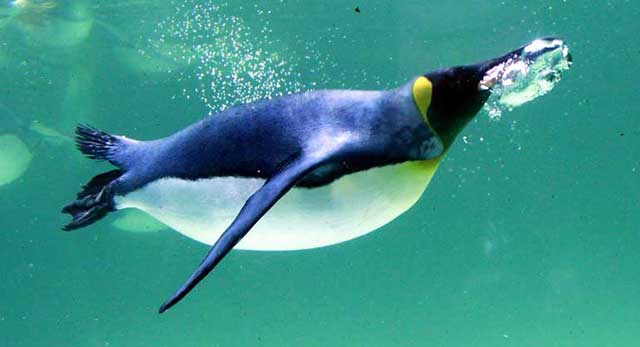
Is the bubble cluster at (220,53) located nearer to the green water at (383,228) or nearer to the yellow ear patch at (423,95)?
the green water at (383,228)

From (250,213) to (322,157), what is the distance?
269 mm

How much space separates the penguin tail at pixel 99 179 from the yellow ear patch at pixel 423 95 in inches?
46.0

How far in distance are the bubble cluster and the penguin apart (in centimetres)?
521

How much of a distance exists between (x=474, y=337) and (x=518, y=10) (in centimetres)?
407

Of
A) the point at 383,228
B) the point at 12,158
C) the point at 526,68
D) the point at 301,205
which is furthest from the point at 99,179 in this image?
the point at 12,158

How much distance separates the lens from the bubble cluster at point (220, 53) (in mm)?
7309

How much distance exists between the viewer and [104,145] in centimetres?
253

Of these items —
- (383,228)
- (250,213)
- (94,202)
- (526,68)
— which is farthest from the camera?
(383,228)

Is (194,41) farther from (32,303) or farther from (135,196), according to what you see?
(135,196)

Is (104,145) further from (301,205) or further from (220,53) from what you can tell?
(220,53)

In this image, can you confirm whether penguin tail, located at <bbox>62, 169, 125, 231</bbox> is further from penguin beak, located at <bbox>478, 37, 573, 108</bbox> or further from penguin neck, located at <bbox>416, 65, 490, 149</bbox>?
penguin beak, located at <bbox>478, 37, 573, 108</bbox>

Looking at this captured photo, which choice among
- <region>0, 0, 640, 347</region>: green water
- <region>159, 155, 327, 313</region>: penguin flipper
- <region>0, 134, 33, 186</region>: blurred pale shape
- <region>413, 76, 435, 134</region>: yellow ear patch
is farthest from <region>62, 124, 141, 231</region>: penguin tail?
<region>0, 134, 33, 186</region>: blurred pale shape

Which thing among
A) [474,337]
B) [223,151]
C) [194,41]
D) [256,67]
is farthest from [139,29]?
[223,151]

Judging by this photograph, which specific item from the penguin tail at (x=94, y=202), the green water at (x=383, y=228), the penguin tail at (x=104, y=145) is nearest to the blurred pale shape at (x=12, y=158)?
the green water at (x=383, y=228)
